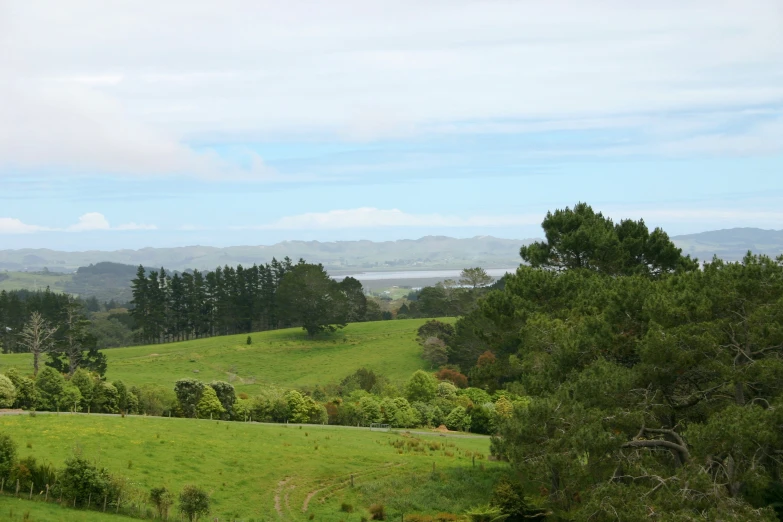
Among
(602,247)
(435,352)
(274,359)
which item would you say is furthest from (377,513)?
(274,359)

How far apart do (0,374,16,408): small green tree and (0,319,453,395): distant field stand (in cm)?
2454

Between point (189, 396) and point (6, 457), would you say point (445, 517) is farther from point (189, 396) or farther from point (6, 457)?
point (189, 396)

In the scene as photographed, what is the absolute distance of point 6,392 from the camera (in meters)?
35.6

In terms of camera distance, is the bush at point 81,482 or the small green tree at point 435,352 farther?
the small green tree at point 435,352

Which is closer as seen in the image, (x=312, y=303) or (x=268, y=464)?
(x=268, y=464)

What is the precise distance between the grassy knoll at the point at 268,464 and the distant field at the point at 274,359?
28.1 m

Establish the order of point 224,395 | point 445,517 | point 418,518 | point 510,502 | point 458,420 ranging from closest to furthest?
point 510,502 < point 418,518 < point 445,517 < point 458,420 < point 224,395

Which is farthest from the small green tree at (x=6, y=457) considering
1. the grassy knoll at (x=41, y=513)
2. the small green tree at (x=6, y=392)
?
the small green tree at (x=6, y=392)

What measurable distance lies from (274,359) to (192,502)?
5714 cm

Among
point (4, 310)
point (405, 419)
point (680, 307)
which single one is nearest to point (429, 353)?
point (405, 419)

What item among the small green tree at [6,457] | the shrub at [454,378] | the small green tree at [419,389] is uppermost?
the small green tree at [6,457]

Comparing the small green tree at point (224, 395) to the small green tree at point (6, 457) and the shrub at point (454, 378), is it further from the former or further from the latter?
the small green tree at point (6, 457)

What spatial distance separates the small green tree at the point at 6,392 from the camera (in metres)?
35.4

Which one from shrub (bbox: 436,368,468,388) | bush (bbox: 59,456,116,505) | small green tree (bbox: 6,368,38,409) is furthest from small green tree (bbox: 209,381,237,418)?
bush (bbox: 59,456,116,505)
